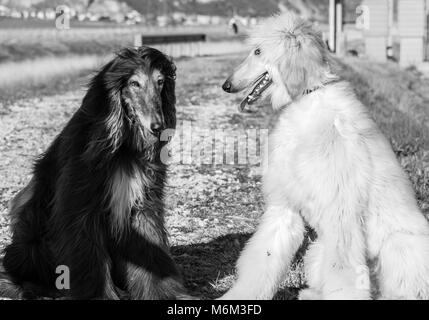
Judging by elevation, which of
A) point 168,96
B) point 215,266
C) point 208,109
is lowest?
point 215,266

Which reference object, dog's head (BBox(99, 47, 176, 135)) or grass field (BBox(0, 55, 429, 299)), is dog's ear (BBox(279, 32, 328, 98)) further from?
dog's head (BBox(99, 47, 176, 135))

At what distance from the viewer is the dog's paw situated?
14.6 ft

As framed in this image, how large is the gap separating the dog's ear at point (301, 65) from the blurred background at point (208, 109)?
0.47 m

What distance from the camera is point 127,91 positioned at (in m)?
4.41

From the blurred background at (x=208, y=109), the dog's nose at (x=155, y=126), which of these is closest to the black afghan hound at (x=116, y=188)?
the dog's nose at (x=155, y=126)

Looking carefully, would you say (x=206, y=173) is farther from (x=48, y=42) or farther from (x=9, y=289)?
(x=48, y=42)

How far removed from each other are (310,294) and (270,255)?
1.13 ft

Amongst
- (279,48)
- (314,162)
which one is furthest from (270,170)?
(279,48)

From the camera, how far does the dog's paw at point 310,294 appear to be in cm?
446

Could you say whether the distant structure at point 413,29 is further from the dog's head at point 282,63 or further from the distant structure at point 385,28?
the dog's head at point 282,63

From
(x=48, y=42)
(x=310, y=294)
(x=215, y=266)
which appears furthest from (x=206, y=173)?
(x=48, y=42)

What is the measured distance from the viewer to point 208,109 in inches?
464

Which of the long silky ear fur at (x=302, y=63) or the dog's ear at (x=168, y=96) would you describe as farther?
the dog's ear at (x=168, y=96)
